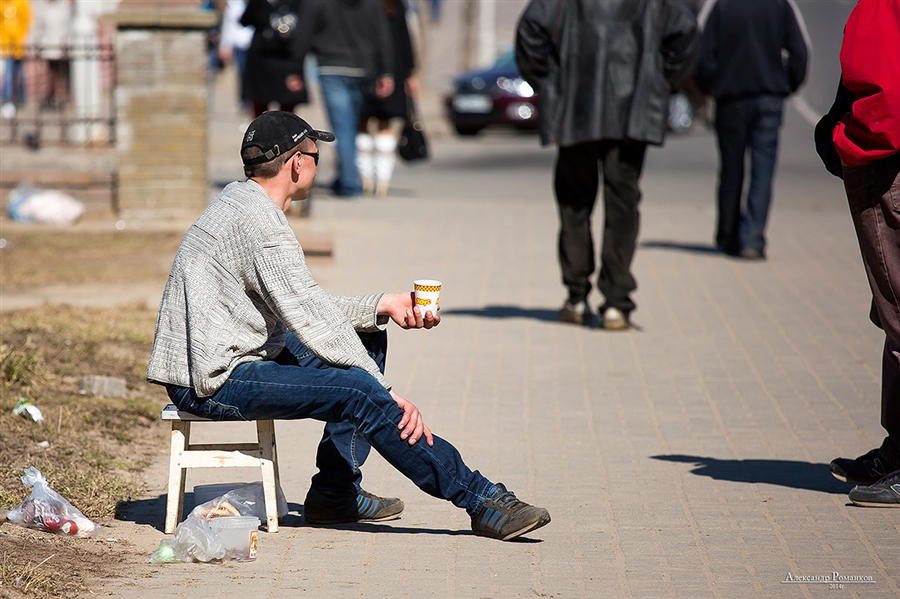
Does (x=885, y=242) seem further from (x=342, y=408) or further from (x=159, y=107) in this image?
(x=159, y=107)

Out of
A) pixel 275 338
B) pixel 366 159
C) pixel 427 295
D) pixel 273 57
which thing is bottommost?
pixel 366 159

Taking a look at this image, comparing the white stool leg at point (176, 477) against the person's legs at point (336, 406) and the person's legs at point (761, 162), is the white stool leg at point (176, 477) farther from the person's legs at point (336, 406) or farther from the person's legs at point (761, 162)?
the person's legs at point (761, 162)

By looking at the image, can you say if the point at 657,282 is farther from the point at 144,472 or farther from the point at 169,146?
the point at 144,472

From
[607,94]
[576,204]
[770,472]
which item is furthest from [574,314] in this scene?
[770,472]

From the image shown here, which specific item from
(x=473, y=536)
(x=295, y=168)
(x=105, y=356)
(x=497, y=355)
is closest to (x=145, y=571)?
(x=473, y=536)

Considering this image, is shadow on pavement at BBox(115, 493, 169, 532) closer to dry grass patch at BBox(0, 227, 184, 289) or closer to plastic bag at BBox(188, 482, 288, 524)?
plastic bag at BBox(188, 482, 288, 524)

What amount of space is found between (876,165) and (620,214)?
3.13 meters

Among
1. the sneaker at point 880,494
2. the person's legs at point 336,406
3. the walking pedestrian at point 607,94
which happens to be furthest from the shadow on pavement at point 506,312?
the person's legs at point 336,406

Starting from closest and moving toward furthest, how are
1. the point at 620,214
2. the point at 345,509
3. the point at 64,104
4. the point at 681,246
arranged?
the point at 345,509, the point at 620,214, the point at 681,246, the point at 64,104

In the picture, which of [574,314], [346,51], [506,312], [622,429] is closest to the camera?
[622,429]

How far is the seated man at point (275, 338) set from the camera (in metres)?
4.08

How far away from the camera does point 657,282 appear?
9.53 m

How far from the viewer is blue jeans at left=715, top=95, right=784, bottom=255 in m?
10.2

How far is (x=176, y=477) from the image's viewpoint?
4.29 meters
